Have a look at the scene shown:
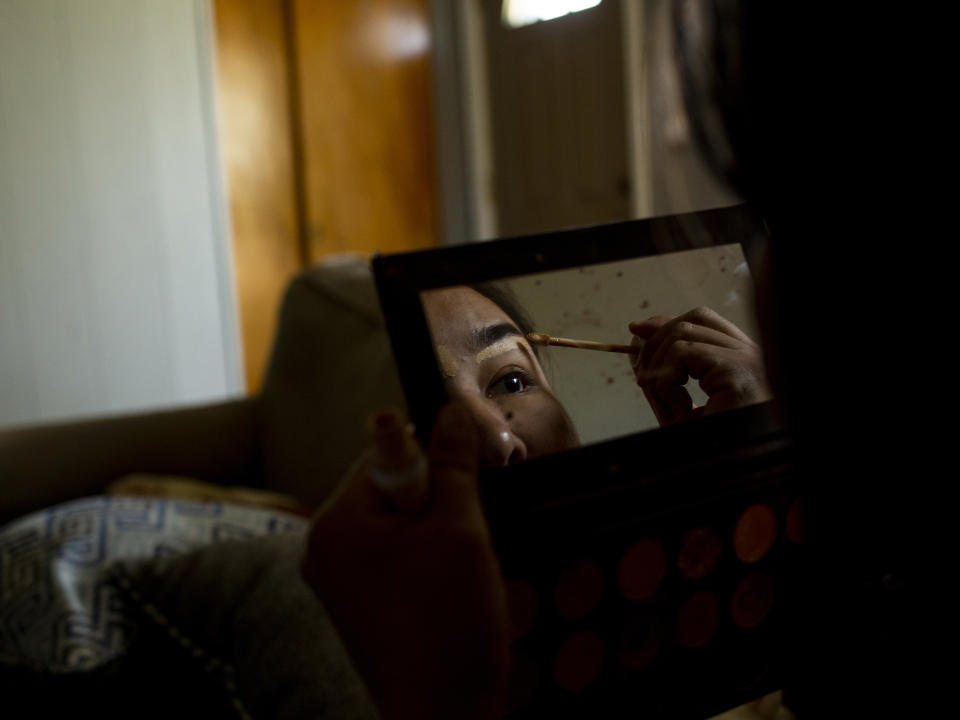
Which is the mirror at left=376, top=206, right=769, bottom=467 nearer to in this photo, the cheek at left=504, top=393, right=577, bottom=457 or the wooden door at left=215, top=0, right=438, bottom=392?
the cheek at left=504, top=393, right=577, bottom=457

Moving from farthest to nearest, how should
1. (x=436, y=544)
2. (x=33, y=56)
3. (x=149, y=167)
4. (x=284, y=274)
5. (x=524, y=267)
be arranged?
(x=284, y=274)
(x=149, y=167)
(x=33, y=56)
(x=524, y=267)
(x=436, y=544)

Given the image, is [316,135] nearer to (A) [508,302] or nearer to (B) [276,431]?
(B) [276,431]

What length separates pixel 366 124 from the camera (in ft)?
10.9

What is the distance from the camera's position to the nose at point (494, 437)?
0.35 m

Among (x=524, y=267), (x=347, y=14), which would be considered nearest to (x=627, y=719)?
(x=524, y=267)

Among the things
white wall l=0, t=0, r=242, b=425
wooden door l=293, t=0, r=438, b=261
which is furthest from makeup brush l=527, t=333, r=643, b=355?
wooden door l=293, t=0, r=438, b=261

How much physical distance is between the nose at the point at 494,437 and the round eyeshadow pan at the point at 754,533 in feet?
0.39

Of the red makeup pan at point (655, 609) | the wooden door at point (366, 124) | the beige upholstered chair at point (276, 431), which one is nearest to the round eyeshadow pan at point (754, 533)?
the red makeup pan at point (655, 609)

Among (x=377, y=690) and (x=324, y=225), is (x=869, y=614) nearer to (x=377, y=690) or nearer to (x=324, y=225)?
(x=377, y=690)

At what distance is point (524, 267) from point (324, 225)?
2.91 m

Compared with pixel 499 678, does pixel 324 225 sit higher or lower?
higher

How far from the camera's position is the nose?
13.8 inches

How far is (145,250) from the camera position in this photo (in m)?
2.64

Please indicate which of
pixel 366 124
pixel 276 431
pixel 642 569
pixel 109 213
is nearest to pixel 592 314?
pixel 642 569
